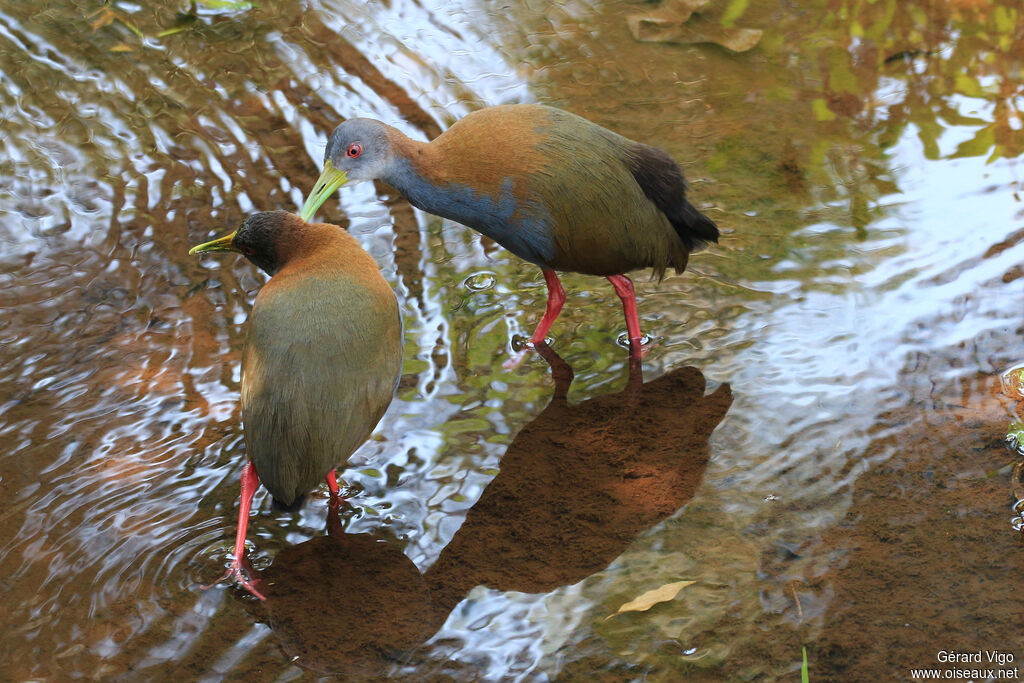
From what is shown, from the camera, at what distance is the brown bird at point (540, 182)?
4.52m

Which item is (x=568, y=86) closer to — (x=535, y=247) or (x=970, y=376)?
(x=535, y=247)

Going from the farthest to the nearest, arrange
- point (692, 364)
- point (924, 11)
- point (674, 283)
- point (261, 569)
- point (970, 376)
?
1. point (924, 11)
2. point (674, 283)
3. point (692, 364)
4. point (970, 376)
5. point (261, 569)

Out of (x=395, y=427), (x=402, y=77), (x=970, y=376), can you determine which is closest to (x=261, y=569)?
(x=395, y=427)

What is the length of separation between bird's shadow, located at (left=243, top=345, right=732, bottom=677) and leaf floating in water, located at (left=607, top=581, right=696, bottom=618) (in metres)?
0.22

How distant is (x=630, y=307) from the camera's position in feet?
16.0

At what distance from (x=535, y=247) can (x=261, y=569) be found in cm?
180

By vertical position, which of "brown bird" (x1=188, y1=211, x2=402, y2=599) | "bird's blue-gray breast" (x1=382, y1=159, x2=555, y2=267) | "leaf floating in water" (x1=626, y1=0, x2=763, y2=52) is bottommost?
"brown bird" (x1=188, y1=211, x2=402, y2=599)

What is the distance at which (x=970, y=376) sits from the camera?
440 centimetres

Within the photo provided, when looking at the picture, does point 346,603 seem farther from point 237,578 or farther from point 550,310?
point 550,310

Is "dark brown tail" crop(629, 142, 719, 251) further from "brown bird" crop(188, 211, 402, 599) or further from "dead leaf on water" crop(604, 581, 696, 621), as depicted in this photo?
"dead leaf on water" crop(604, 581, 696, 621)

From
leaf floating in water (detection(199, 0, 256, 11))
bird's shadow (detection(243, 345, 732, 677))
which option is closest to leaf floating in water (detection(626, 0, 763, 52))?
leaf floating in water (detection(199, 0, 256, 11))

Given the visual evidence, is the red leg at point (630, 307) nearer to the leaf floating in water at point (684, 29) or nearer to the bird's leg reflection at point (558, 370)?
the bird's leg reflection at point (558, 370)

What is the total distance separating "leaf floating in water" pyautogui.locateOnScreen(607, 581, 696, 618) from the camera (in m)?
3.52

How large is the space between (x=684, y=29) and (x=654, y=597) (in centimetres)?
451
